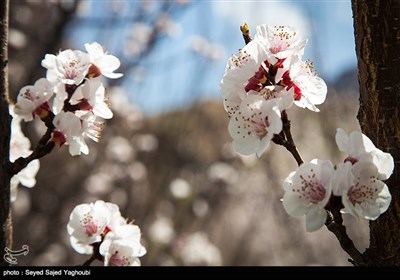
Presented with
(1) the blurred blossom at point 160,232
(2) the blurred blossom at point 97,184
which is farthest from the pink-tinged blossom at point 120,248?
(2) the blurred blossom at point 97,184

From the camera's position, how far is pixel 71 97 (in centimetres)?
111

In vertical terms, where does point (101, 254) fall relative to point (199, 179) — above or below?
above

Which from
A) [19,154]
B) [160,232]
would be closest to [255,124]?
[19,154]

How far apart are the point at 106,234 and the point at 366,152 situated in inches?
23.2

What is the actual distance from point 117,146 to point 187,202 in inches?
36.9

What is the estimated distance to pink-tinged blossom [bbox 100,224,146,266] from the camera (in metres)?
1.19

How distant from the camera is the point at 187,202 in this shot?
588 centimetres

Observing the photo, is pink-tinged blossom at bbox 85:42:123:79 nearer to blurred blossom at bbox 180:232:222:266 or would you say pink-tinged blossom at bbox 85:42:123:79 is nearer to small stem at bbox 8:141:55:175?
small stem at bbox 8:141:55:175

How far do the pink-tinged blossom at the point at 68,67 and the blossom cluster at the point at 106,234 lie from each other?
0.29 m

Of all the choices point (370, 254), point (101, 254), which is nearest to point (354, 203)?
point (370, 254)

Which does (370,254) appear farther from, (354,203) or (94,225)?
(94,225)

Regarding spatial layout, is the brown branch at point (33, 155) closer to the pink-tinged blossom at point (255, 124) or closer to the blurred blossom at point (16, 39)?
the pink-tinged blossom at point (255, 124)

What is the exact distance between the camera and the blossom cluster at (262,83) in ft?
3.06

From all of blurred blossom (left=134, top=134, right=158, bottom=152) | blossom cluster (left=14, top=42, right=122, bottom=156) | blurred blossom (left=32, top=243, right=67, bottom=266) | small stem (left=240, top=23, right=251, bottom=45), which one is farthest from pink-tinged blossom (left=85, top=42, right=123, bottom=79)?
blurred blossom (left=134, top=134, right=158, bottom=152)
